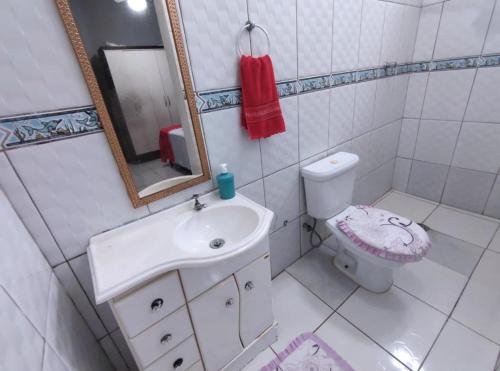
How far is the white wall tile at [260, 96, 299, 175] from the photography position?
1236 mm

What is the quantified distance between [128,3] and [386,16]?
1.63 m

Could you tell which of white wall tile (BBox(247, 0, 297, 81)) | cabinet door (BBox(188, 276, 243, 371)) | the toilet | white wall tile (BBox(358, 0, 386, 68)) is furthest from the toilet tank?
cabinet door (BBox(188, 276, 243, 371))

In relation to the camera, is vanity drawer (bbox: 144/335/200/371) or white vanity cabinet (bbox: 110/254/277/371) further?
vanity drawer (bbox: 144/335/200/371)

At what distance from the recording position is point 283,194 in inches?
56.3

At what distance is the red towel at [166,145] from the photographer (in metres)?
0.95

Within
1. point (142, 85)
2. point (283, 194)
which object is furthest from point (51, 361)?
point (283, 194)

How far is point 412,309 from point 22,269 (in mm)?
1736

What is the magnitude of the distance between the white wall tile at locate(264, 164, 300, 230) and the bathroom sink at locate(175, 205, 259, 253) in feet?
1.17

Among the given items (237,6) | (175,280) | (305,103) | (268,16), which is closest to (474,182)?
(305,103)

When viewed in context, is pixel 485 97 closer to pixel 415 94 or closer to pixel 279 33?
pixel 415 94

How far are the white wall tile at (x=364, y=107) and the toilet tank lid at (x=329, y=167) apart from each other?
339mm

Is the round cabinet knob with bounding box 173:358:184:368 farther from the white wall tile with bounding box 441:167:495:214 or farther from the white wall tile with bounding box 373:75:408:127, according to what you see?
the white wall tile with bounding box 441:167:495:214

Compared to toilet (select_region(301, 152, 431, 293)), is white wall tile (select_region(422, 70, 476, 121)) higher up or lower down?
higher up

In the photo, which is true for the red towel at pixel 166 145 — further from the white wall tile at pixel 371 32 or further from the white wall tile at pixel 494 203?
the white wall tile at pixel 494 203
